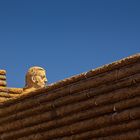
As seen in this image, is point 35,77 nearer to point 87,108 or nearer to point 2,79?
point 2,79

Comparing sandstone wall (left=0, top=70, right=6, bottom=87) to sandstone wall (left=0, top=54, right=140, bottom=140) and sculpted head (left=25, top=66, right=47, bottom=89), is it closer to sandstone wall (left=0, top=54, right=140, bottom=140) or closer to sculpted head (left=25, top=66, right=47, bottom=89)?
sculpted head (left=25, top=66, right=47, bottom=89)

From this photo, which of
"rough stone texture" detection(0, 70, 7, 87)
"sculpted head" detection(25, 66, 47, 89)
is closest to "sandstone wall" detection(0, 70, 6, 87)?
"rough stone texture" detection(0, 70, 7, 87)

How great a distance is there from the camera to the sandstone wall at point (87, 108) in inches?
302

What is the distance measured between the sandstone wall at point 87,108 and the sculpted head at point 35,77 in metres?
4.16

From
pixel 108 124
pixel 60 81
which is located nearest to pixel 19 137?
pixel 60 81

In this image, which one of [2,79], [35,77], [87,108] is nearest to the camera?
[87,108]

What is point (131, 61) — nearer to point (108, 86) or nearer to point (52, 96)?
point (108, 86)

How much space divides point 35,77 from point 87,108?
6.68 meters

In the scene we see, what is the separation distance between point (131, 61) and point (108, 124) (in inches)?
48.6

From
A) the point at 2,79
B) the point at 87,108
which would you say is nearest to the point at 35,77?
the point at 2,79

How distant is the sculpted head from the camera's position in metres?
15.0

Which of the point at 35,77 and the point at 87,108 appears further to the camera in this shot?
the point at 35,77

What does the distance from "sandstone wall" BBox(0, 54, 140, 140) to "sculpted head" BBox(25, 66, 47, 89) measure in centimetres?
416

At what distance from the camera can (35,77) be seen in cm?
1502
